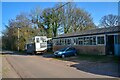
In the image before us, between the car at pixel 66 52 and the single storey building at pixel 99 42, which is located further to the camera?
the car at pixel 66 52

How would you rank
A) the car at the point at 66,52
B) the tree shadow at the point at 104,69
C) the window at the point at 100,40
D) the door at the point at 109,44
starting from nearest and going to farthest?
the tree shadow at the point at 104,69 → the door at the point at 109,44 → the window at the point at 100,40 → the car at the point at 66,52

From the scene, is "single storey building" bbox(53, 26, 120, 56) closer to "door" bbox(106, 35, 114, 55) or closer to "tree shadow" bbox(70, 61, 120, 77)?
"door" bbox(106, 35, 114, 55)

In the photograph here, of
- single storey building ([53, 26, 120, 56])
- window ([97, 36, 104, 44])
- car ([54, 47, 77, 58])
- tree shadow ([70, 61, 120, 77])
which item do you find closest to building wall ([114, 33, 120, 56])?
single storey building ([53, 26, 120, 56])

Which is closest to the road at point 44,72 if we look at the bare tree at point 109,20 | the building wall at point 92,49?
the building wall at point 92,49

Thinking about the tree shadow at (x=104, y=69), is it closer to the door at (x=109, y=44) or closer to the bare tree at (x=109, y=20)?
the door at (x=109, y=44)

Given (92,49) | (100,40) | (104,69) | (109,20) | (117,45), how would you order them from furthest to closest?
(109,20) → (92,49) → (100,40) → (117,45) → (104,69)

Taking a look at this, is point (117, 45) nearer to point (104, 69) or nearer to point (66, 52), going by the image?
point (66, 52)

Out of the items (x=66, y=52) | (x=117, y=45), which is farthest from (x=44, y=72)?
(x=66, y=52)

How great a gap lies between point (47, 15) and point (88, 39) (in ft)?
106

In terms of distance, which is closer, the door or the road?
the road

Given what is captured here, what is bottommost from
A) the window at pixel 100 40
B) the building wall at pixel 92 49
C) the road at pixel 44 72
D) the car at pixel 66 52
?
the road at pixel 44 72

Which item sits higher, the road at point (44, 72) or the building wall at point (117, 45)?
the building wall at point (117, 45)

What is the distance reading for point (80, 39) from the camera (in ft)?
132

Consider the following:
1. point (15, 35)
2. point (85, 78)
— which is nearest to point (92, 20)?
point (15, 35)
